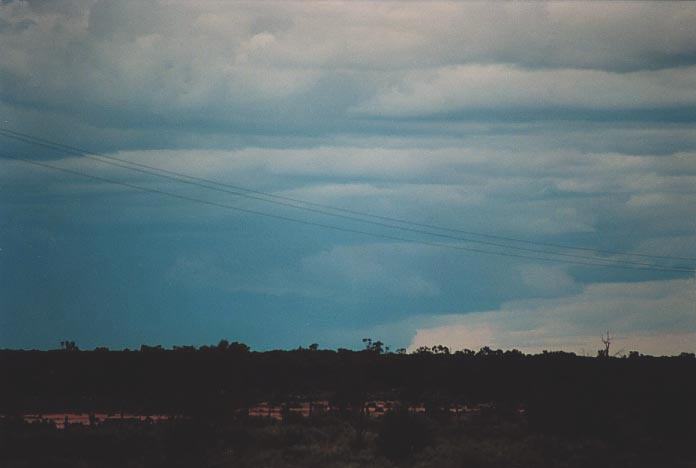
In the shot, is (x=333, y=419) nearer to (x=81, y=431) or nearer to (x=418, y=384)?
(x=81, y=431)

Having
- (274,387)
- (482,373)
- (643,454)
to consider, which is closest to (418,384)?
(482,373)

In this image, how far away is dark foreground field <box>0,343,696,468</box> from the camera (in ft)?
176

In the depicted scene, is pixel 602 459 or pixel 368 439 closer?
pixel 602 459

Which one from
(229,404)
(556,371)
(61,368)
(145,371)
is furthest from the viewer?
(61,368)

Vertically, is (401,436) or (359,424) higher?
(359,424)

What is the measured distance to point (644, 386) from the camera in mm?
89188

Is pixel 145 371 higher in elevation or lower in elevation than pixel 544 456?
higher

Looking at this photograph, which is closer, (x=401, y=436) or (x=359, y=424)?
(x=401, y=436)

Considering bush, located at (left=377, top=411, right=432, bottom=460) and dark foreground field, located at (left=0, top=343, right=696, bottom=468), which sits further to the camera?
bush, located at (left=377, top=411, right=432, bottom=460)

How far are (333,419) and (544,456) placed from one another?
790 inches

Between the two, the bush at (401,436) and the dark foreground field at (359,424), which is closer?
the dark foreground field at (359,424)

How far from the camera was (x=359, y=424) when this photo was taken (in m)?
60.4

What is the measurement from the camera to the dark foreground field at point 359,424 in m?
53.6

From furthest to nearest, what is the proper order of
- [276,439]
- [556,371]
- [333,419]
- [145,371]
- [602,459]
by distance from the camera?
[145,371] < [556,371] < [333,419] < [276,439] < [602,459]
